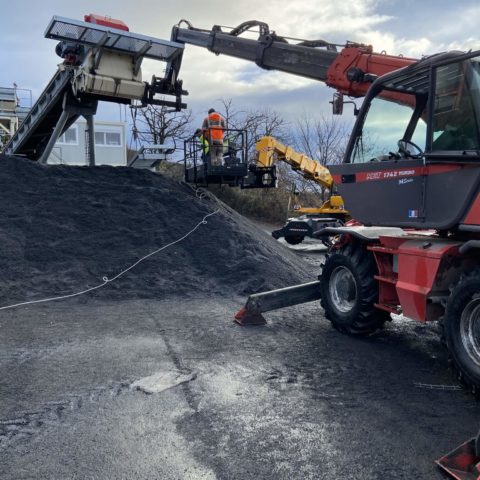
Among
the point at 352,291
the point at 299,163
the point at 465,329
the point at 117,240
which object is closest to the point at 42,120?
the point at 117,240

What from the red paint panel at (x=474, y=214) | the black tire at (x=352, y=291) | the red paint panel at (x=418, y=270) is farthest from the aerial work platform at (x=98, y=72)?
the red paint panel at (x=474, y=214)

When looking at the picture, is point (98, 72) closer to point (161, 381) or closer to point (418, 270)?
point (161, 381)

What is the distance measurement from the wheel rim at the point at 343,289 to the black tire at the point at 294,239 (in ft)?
31.5

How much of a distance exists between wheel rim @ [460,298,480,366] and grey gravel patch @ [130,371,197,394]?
235cm

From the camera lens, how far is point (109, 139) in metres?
25.7

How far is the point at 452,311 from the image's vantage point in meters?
4.30

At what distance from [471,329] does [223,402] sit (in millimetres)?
2118

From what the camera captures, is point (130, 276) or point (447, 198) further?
point (130, 276)

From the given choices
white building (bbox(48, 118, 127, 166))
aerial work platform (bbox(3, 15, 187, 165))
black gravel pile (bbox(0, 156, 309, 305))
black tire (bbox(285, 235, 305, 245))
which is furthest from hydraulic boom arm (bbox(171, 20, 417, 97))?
white building (bbox(48, 118, 127, 166))

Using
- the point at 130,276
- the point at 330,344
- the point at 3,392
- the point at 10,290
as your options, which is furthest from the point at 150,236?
the point at 3,392

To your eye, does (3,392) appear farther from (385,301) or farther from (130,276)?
(130,276)

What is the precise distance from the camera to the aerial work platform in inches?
394

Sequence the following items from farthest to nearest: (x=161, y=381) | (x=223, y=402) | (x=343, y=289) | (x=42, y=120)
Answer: (x=42, y=120) < (x=343, y=289) < (x=161, y=381) < (x=223, y=402)

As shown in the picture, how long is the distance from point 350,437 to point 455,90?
10.2 feet
